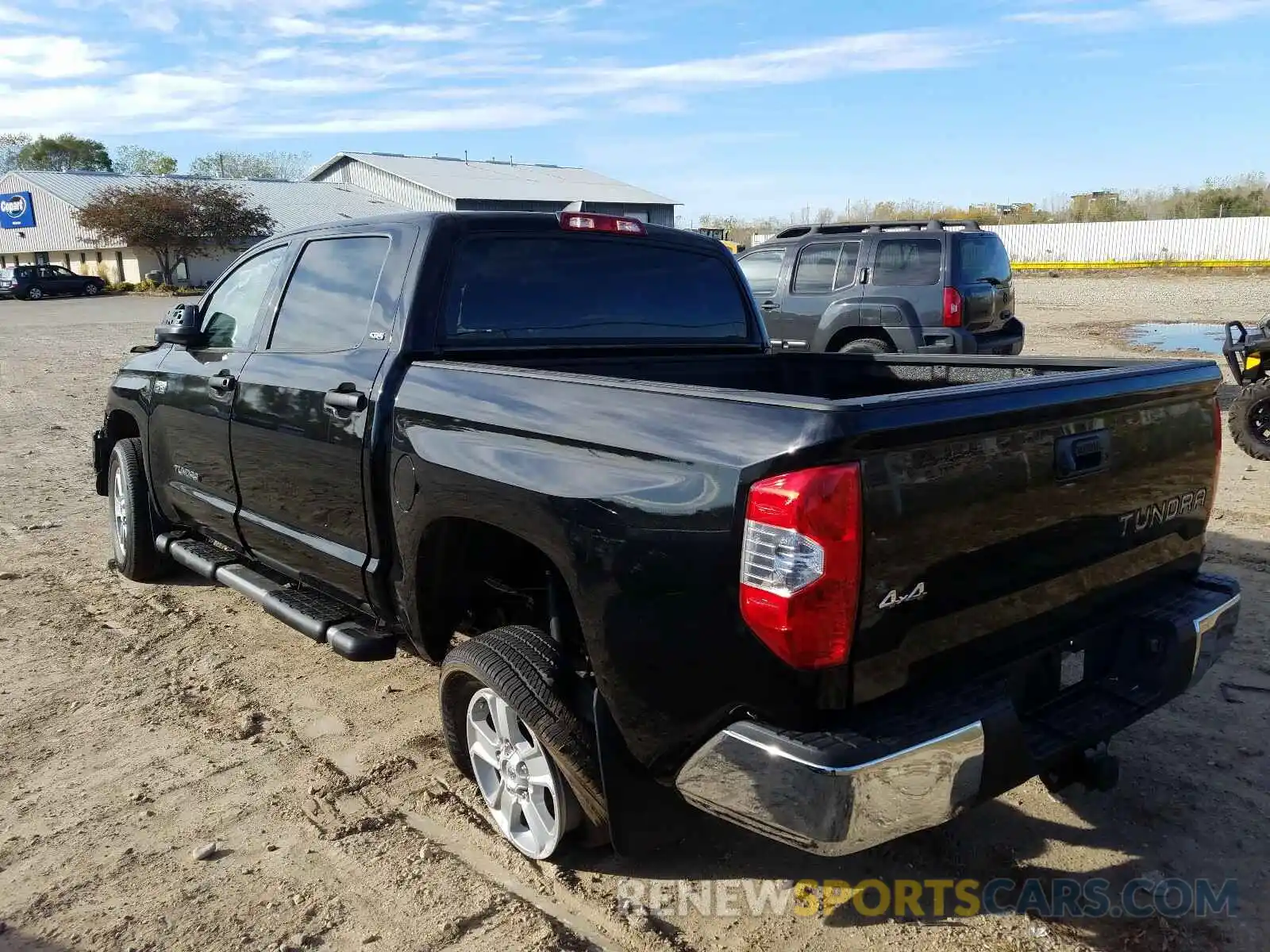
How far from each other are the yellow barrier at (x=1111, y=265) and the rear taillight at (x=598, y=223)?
36507 millimetres

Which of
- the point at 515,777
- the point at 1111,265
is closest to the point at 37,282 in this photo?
the point at 1111,265

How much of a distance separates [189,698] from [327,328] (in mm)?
1737

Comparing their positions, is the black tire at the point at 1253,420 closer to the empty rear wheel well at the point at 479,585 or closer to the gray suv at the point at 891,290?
the gray suv at the point at 891,290

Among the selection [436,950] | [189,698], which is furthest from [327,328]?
[436,950]

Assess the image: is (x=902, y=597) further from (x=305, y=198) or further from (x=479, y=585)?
(x=305, y=198)

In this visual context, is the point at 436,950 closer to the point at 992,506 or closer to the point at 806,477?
the point at 806,477

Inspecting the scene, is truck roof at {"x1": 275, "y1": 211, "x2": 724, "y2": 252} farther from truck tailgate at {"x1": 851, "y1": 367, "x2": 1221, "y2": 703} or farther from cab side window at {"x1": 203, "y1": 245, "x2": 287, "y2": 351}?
truck tailgate at {"x1": 851, "y1": 367, "x2": 1221, "y2": 703}

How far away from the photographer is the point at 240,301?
192 inches

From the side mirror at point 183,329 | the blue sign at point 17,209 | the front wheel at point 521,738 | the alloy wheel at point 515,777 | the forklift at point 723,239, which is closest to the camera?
the front wheel at point 521,738

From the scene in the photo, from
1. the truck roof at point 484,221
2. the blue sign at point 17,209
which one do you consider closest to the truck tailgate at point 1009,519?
the truck roof at point 484,221

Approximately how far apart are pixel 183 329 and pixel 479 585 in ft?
7.86

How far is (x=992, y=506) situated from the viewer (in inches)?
97.3

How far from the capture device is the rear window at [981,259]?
10.3 m

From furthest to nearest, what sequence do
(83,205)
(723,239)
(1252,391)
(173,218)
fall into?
(83,205), (173,218), (723,239), (1252,391)
